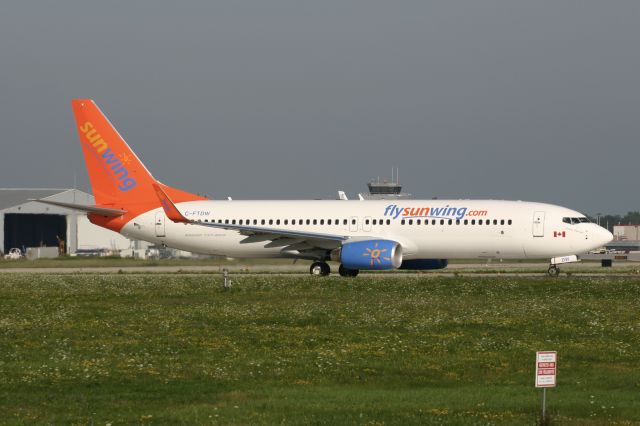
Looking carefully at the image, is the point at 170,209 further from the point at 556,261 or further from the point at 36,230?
the point at 36,230

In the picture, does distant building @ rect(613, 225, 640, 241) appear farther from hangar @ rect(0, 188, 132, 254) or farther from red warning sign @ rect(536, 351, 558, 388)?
red warning sign @ rect(536, 351, 558, 388)

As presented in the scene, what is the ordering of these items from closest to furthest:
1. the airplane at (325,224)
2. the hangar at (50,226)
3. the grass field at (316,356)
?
the grass field at (316,356) → the airplane at (325,224) → the hangar at (50,226)

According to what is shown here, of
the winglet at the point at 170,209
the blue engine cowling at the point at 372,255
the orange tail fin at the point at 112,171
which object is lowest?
the blue engine cowling at the point at 372,255

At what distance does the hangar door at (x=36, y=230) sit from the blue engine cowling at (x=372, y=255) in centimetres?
7685

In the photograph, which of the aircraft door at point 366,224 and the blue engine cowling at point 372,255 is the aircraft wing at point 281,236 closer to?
the aircraft door at point 366,224

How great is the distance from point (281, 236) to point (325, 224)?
261 cm

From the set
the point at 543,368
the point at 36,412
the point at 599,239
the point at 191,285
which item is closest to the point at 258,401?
the point at 36,412

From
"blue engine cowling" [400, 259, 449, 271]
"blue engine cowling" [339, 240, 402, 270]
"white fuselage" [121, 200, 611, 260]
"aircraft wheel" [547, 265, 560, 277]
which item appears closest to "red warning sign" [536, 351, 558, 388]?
"blue engine cowling" [339, 240, 402, 270]

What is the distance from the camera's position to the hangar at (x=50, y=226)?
379ft

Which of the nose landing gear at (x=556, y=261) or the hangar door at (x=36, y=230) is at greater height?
the hangar door at (x=36, y=230)

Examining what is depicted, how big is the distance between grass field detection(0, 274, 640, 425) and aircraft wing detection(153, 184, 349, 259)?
1135 cm

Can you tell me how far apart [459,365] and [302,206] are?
33004 mm

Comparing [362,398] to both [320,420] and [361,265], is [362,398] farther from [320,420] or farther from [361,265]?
[361,265]

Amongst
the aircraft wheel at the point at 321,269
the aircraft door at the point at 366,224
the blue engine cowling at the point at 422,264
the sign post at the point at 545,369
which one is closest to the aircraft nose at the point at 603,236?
the blue engine cowling at the point at 422,264
